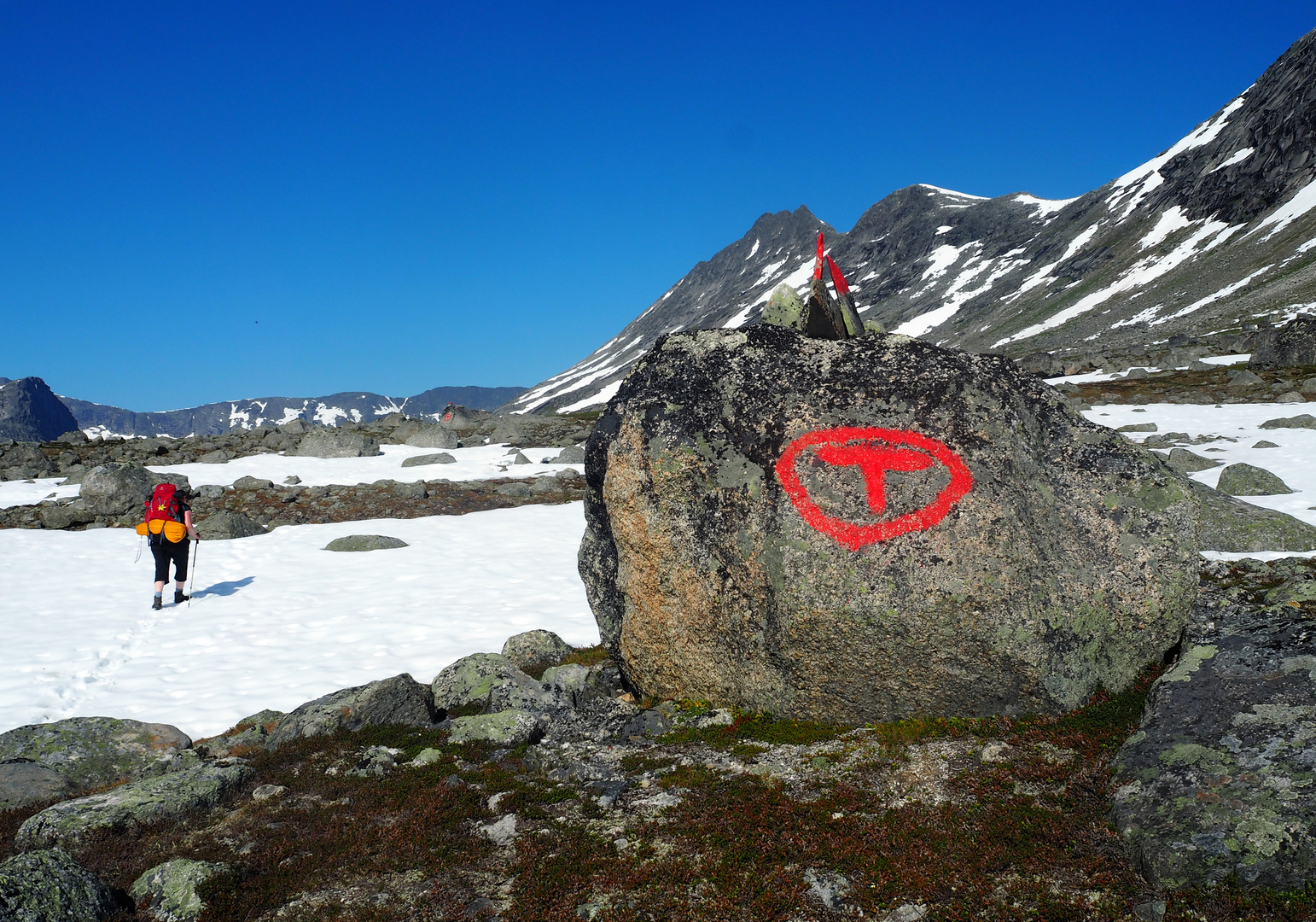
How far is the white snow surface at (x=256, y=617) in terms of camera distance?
47.7 feet

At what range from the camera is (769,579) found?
9500 millimetres

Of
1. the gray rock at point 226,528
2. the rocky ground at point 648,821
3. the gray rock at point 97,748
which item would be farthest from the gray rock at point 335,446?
the rocky ground at point 648,821

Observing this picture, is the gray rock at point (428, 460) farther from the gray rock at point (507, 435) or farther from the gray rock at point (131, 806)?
the gray rock at point (131, 806)

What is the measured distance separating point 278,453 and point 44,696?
38439 mm

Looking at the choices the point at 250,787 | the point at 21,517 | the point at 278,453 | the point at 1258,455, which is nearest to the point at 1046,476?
the point at 250,787

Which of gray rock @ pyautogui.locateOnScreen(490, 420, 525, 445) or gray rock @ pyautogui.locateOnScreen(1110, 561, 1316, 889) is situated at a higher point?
gray rock @ pyautogui.locateOnScreen(490, 420, 525, 445)

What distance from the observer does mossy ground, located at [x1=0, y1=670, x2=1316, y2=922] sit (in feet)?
20.5

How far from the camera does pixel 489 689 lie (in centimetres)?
1212

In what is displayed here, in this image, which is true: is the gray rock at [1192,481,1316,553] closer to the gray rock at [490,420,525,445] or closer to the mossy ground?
the mossy ground

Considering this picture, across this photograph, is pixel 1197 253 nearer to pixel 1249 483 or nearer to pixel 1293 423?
pixel 1293 423

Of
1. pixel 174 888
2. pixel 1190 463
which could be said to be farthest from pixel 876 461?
pixel 1190 463

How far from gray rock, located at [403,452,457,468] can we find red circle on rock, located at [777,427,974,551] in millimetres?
39243

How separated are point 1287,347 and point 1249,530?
63.1 meters

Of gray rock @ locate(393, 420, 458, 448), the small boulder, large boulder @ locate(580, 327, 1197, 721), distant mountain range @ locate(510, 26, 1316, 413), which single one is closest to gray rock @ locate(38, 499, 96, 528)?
the small boulder
